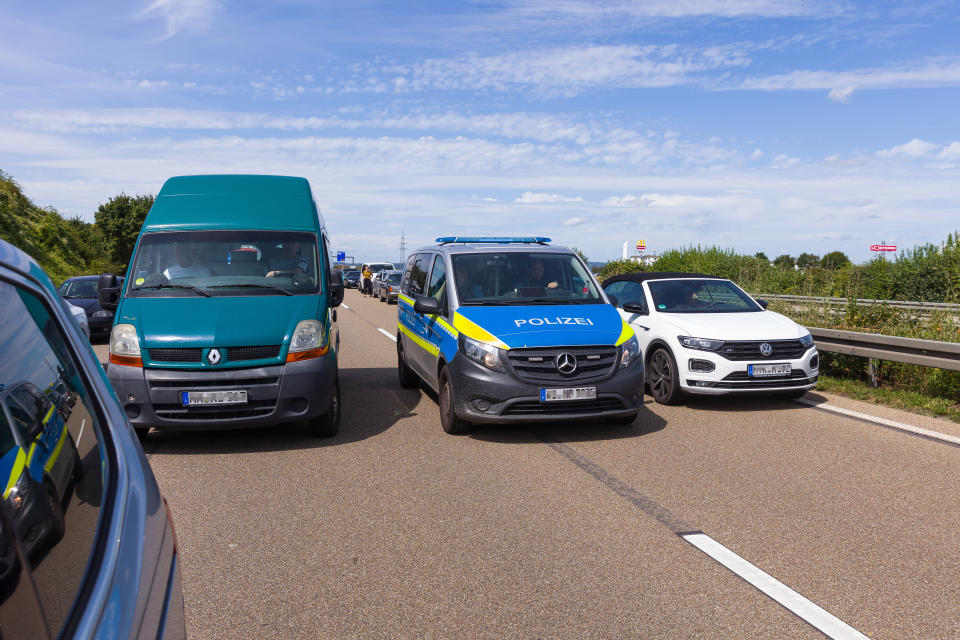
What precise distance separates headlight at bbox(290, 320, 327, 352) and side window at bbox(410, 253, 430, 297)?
8.26 ft

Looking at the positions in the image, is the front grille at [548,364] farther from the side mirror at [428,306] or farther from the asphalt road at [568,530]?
the side mirror at [428,306]

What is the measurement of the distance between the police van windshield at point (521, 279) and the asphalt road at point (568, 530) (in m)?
1.38

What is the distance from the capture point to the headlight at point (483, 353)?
7.46 m

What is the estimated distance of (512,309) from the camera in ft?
26.9

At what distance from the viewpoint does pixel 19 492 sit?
138 centimetres

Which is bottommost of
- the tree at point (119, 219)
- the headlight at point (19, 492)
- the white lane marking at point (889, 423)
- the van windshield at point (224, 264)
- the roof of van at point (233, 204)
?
the white lane marking at point (889, 423)

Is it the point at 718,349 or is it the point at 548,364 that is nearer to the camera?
the point at 548,364

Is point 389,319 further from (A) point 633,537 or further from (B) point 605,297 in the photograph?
(A) point 633,537

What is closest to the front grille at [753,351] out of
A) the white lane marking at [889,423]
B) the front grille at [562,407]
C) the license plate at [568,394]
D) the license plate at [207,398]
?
the white lane marking at [889,423]

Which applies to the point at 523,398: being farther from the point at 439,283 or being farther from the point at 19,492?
the point at 19,492

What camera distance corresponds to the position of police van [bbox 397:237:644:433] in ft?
24.4

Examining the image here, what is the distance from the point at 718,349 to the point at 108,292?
640cm

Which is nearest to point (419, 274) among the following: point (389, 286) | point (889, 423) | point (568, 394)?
point (568, 394)

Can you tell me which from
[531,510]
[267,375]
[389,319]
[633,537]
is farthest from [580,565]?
[389,319]
